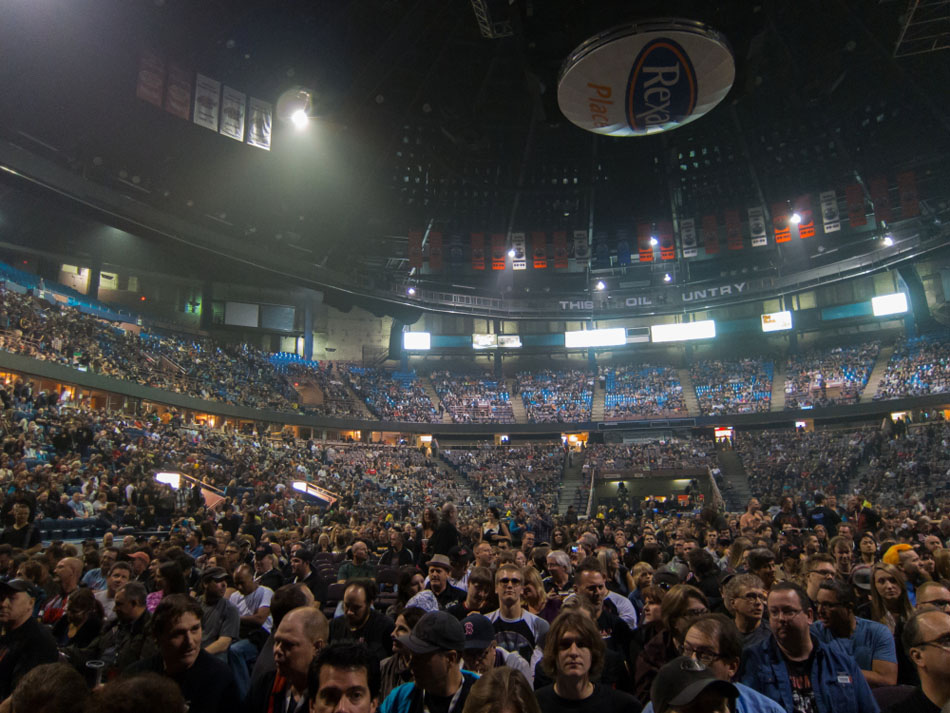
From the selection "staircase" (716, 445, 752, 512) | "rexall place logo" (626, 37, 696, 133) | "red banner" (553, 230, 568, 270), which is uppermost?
"red banner" (553, 230, 568, 270)

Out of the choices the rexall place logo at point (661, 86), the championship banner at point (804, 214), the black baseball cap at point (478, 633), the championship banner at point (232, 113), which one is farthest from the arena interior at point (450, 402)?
the championship banner at point (804, 214)

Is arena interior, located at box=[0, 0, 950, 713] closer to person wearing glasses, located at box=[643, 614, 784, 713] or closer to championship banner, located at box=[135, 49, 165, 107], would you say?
person wearing glasses, located at box=[643, 614, 784, 713]

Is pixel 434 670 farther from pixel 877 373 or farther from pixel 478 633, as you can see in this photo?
pixel 877 373

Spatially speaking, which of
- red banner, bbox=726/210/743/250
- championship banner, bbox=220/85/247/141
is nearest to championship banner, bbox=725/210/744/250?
red banner, bbox=726/210/743/250

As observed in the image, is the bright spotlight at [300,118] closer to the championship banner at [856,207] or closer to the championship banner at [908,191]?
the championship banner at [856,207]

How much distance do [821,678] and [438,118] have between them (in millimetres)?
33184

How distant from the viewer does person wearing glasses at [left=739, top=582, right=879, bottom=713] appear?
3.73 meters

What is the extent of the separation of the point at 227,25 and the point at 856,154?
33.2 m

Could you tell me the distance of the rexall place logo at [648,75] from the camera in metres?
17.2

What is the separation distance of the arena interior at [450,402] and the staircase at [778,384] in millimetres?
368

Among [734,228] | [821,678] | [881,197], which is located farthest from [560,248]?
[821,678]

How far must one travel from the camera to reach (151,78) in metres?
25.7

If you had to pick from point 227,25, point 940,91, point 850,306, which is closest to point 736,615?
point 227,25

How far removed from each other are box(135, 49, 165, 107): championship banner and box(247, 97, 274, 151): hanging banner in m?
4.29
